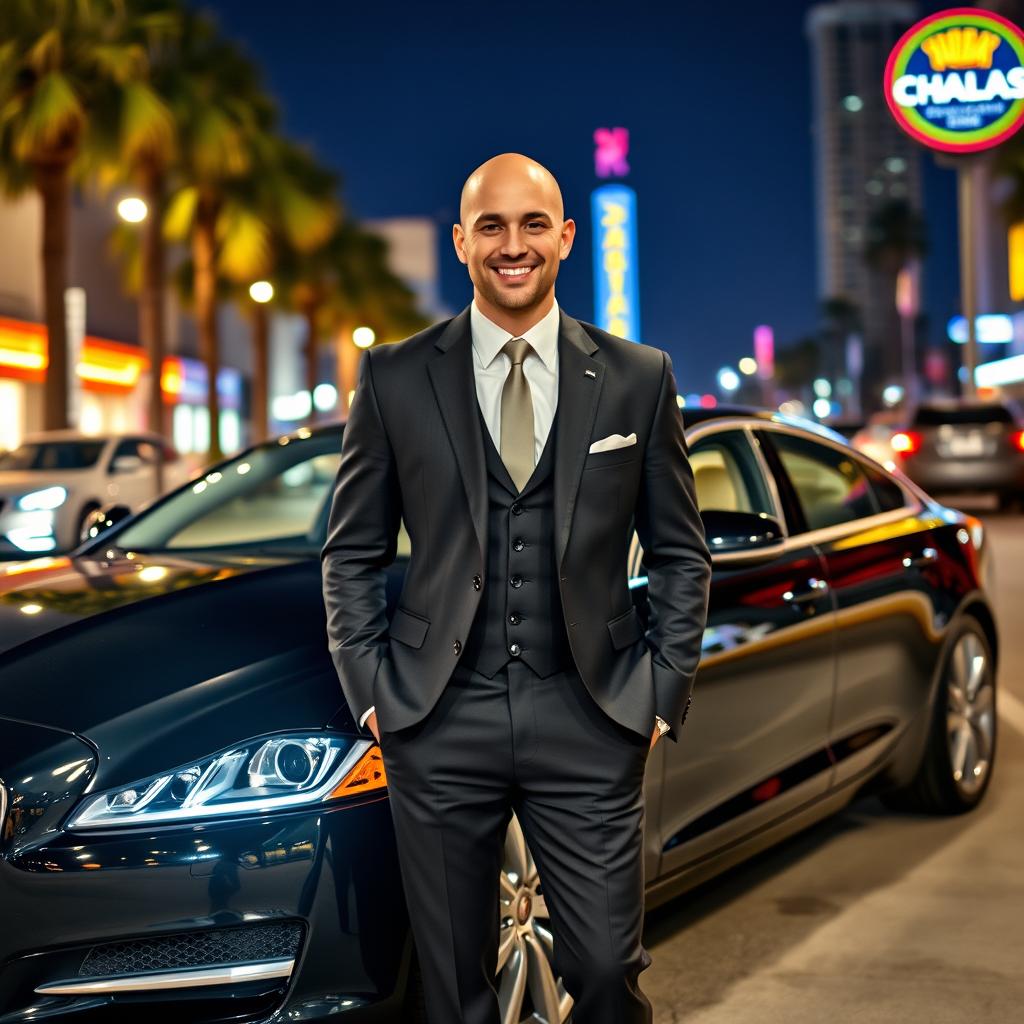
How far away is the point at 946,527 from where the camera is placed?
569cm

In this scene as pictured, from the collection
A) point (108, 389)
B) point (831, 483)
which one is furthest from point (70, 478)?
point (108, 389)

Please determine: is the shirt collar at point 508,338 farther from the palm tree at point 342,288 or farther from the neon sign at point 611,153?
the neon sign at point 611,153

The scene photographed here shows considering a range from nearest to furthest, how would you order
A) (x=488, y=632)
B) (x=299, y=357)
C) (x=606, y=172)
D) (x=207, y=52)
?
(x=488, y=632), (x=207, y=52), (x=606, y=172), (x=299, y=357)

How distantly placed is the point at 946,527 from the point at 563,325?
326 cm

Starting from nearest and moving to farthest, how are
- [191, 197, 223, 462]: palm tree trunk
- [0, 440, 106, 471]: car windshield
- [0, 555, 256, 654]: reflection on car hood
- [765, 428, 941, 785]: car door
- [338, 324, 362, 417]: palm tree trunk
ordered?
[0, 555, 256, 654]: reflection on car hood, [765, 428, 941, 785]: car door, [0, 440, 106, 471]: car windshield, [191, 197, 223, 462]: palm tree trunk, [338, 324, 362, 417]: palm tree trunk

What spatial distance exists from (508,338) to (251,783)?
0.96 meters

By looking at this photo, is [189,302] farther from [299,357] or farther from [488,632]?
[299,357]

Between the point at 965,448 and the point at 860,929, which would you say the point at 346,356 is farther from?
the point at 860,929

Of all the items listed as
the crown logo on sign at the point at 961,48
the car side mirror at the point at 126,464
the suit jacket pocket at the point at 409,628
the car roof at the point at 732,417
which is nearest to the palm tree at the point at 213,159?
the car side mirror at the point at 126,464

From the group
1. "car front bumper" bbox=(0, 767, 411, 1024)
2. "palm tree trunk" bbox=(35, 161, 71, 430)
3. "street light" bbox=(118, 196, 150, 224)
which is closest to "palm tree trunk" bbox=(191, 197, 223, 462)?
"street light" bbox=(118, 196, 150, 224)

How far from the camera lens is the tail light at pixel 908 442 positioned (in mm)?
21641

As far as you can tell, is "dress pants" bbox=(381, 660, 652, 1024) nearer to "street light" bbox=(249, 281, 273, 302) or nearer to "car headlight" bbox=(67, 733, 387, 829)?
"car headlight" bbox=(67, 733, 387, 829)

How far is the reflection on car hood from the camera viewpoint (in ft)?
12.1

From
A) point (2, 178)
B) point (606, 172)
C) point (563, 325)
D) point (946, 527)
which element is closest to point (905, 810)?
point (946, 527)
